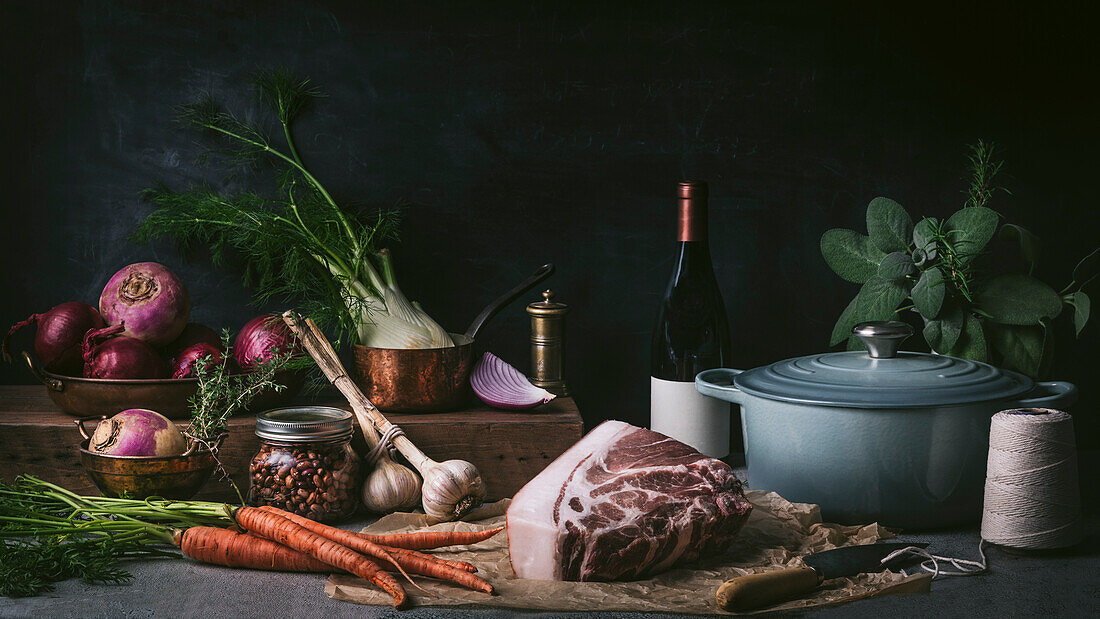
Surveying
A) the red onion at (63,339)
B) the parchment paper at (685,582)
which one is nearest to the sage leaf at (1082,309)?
the parchment paper at (685,582)

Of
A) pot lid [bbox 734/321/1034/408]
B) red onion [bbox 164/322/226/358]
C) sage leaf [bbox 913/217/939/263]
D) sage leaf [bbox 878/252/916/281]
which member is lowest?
pot lid [bbox 734/321/1034/408]

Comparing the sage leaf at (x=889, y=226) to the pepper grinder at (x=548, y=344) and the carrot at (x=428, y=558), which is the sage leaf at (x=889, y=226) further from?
the carrot at (x=428, y=558)

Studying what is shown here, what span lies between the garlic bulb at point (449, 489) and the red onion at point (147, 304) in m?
0.42

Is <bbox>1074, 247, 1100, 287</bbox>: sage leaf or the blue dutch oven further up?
<bbox>1074, 247, 1100, 287</bbox>: sage leaf

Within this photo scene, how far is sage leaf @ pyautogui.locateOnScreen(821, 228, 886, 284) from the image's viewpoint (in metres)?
1.44

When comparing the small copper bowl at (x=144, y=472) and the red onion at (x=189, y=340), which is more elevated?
the red onion at (x=189, y=340)

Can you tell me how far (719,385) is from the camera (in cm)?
126

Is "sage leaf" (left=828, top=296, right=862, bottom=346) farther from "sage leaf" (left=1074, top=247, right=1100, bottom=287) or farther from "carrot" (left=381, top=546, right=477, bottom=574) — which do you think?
"carrot" (left=381, top=546, right=477, bottom=574)

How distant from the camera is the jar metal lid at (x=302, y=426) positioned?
1.15 metres

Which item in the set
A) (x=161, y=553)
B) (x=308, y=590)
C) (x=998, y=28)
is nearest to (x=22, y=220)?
(x=161, y=553)

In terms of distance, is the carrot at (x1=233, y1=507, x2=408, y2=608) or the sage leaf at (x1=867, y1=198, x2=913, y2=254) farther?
the sage leaf at (x1=867, y1=198, x2=913, y2=254)

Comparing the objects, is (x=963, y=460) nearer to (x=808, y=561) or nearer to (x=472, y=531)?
(x=808, y=561)

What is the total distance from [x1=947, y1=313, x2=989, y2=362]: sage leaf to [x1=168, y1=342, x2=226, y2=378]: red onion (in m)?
1.02

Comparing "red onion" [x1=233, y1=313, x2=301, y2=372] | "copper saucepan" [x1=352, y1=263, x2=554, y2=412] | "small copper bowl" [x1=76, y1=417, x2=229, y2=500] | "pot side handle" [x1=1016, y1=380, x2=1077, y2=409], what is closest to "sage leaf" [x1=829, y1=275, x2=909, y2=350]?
"pot side handle" [x1=1016, y1=380, x2=1077, y2=409]
